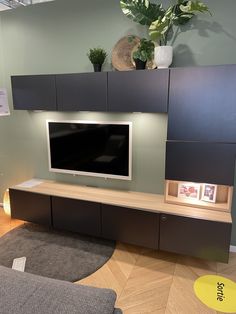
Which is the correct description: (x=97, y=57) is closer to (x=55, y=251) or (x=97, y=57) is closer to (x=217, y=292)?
(x=55, y=251)

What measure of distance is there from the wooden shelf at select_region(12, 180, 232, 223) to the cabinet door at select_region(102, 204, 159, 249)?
0.06m

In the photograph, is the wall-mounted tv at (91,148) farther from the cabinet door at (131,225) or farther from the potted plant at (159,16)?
the potted plant at (159,16)

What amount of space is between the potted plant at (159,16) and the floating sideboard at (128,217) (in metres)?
1.46

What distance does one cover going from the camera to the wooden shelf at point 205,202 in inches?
90.2

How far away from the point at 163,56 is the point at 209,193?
1452mm

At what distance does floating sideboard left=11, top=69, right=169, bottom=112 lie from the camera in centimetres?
226

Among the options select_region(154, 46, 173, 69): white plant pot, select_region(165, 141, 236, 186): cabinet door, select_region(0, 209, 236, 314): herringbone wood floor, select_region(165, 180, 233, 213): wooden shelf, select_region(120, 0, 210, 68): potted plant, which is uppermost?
select_region(120, 0, 210, 68): potted plant

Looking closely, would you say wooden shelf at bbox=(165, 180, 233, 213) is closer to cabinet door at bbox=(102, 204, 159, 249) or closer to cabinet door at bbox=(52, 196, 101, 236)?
cabinet door at bbox=(102, 204, 159, 249)

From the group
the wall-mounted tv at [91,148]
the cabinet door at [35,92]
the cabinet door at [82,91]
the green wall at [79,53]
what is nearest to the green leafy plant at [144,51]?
the green wall at [79,53]

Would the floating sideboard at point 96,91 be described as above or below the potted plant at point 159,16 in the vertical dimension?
below

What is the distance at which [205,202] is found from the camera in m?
2.42

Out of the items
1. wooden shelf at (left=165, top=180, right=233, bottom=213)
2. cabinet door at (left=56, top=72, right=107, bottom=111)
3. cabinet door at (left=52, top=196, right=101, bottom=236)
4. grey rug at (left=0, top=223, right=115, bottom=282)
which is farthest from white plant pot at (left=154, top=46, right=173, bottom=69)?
grey rug at (left=0, top=223, right=115, bottom=282)

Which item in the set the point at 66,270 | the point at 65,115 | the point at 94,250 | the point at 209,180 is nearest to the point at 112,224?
the point at 94,250

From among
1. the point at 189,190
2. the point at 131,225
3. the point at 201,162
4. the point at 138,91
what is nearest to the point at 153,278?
the point at 131,225
